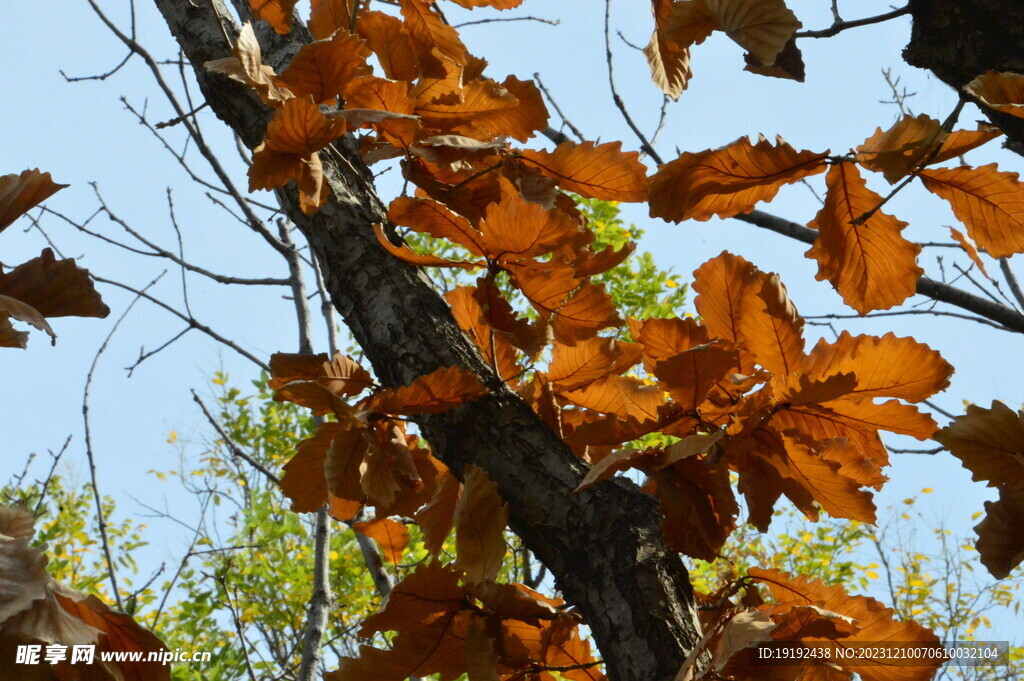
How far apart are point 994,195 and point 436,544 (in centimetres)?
72

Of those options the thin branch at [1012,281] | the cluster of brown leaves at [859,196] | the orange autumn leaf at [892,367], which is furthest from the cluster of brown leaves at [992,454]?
the thin branch at [1012,281]

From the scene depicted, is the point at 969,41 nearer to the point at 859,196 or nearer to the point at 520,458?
the point at 859,196

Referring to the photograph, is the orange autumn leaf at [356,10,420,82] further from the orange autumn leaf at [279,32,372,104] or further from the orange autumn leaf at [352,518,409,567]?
the orange autumn leaf at [352,518,409,567]

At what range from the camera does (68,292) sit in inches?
26.7

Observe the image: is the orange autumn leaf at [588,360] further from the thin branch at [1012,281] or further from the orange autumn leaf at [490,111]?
the thin branch at [1012,281]

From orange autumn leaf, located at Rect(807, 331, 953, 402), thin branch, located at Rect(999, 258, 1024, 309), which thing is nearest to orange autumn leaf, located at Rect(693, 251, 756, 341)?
orange autumn leaf, located at Rect(807, 331, 953, 402)

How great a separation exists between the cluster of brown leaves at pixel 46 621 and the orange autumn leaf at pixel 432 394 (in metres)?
0.34

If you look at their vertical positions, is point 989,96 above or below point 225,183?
below

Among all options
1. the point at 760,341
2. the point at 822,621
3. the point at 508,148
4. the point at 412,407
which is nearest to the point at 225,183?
the point at 508,148

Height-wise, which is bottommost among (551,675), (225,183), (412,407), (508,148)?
(551,675)

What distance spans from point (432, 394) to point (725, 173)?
0.39m

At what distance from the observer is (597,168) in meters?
1.00

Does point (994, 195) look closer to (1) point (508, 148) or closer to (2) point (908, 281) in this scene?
(2) point (908, 281)

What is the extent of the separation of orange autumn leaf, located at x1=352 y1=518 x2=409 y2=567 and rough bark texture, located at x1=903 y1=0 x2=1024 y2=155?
0.88 metres
